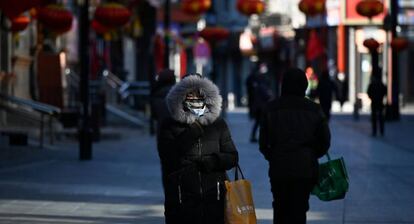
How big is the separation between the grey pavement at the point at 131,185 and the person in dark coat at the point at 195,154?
458 centimetres

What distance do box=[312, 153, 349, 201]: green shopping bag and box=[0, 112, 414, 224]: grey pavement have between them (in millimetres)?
3515

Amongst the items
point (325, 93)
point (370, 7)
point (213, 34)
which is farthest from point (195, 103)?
point (213, 34)

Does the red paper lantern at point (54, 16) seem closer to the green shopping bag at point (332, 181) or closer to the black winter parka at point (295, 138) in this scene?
the black winter parka at point (295, 138)

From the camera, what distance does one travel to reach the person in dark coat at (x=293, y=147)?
9.70 metres

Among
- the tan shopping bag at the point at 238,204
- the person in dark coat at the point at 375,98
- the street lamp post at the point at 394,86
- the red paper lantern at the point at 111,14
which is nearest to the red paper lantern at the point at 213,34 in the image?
the person in dark coat at the point at 375,98

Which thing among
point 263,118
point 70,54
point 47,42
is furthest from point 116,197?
point 70,54

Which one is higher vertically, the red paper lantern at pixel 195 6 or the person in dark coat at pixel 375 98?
the red paper lantern at pixel 195 6

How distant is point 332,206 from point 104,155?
966 cm

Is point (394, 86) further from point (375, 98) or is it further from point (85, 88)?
point (85, 88)

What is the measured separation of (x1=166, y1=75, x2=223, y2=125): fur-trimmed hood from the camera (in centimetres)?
887

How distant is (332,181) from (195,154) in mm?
1543

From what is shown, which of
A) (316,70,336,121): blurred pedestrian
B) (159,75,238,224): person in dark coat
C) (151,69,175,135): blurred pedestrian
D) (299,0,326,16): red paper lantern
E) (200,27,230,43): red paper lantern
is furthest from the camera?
(200,27,230,43): red paper lantern

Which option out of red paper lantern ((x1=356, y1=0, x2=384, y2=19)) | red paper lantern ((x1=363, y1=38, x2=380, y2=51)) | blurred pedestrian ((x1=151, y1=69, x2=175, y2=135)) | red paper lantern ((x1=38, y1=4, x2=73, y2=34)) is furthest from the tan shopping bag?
red paper lantern ((x1=363, y1=38, x2=380, y2=51))

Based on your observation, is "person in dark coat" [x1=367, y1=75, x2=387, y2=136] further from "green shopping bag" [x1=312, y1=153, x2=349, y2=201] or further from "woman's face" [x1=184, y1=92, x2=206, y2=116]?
"woman's face" [x1=184, y1=92, x2=206, y2=116]
